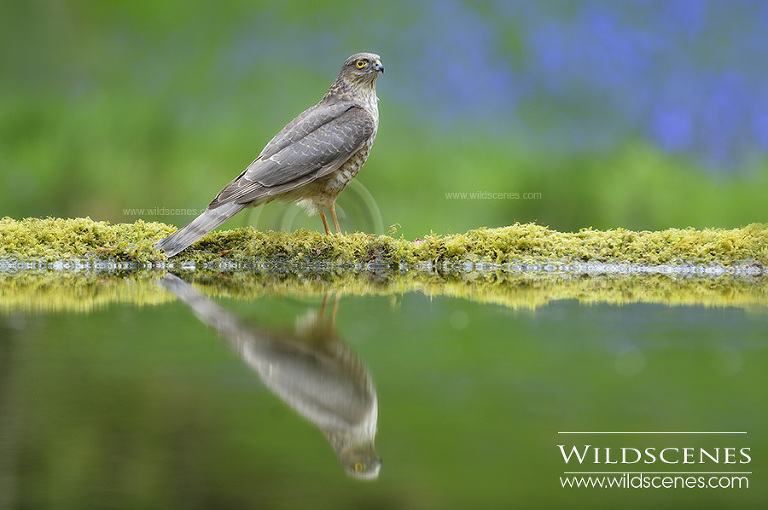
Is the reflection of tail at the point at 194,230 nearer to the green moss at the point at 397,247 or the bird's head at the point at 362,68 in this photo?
the green moss at the point at 397,247

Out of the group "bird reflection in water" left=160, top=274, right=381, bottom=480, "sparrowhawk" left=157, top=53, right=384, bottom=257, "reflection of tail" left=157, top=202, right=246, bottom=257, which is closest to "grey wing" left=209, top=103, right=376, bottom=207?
"sparrowhawk" left=157, top=53, right=384, bottom=257

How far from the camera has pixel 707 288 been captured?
14.3 ft

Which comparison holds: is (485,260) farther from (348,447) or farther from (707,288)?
(348,447)

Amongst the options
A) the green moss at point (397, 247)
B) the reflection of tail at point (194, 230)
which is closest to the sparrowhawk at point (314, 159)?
the reflection of tail at point (194, 230)

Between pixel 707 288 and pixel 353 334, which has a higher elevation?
pixel 707 288

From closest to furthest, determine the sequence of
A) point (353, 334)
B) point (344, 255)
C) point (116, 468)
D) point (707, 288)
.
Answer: point (116, 468)
point (353, 334)
point (707, 288)
point (344, 255)

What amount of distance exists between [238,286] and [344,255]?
3.58 feet

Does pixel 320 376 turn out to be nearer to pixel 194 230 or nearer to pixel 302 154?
pixel 194 230

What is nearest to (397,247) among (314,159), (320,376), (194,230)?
(314,159)

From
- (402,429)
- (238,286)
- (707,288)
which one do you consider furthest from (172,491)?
(707,288)

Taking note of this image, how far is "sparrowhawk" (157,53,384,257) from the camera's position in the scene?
558 centimetres

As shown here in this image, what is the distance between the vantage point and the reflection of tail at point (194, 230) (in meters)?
5.33

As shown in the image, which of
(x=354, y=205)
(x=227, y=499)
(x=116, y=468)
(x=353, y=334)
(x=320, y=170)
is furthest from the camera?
(x=354, y=205)

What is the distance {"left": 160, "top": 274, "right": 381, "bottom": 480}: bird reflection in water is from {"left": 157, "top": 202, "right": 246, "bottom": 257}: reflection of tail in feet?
6.04
